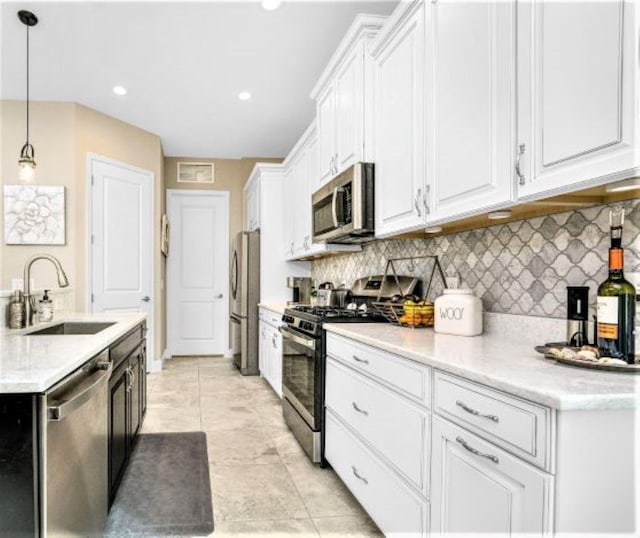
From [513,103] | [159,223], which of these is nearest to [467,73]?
[513,103]

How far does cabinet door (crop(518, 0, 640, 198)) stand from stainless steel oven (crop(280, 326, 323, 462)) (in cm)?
170

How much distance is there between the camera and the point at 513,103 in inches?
62.7

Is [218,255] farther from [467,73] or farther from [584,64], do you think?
[584,64]

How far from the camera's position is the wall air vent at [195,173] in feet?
23.0

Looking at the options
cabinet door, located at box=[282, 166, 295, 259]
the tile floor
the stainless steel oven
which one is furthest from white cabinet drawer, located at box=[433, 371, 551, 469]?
cabinet door, located at box=[282, 166, 295, 259]

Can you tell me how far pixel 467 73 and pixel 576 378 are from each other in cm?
117

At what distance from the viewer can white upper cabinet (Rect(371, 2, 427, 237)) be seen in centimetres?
224

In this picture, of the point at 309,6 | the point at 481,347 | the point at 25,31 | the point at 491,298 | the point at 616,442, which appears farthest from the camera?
the point at 25,31

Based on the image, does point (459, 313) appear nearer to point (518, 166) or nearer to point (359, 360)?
point (359, 360)

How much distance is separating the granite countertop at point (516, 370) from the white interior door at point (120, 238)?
396cm

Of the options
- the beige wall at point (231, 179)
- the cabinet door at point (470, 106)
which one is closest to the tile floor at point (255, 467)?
the cabinet door at point (470, 106)

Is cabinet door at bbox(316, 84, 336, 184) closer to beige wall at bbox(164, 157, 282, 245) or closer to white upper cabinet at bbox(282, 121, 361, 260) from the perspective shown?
white upper cabinet at bbox(282, 121, 361, 260)

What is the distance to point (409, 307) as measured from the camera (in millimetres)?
2541

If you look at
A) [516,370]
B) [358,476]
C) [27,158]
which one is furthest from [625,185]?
[27,158]
